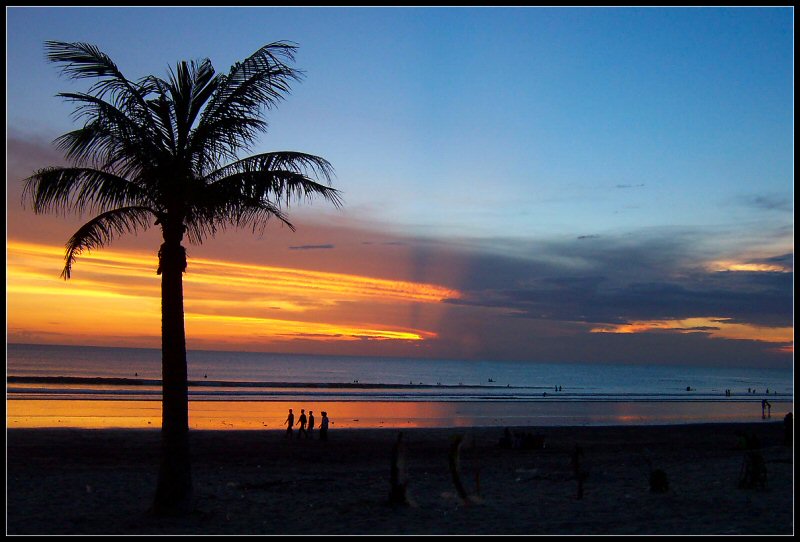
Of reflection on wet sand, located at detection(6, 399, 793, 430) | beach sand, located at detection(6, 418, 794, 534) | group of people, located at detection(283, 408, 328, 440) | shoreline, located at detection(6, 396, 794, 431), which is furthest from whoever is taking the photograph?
shoreline, located at detection(6, 396, 794, 431)

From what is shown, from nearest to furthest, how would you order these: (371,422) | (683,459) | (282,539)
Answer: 1. (282,539)
2. (683,459)
3. (371,422)

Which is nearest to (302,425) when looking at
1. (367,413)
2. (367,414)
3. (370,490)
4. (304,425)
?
(304,425)

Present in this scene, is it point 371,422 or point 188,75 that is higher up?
point 188,75

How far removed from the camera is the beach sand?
1261 centimetres

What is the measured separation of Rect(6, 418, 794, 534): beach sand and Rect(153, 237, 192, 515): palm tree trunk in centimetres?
55

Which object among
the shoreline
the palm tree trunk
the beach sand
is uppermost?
the palm tree trunk

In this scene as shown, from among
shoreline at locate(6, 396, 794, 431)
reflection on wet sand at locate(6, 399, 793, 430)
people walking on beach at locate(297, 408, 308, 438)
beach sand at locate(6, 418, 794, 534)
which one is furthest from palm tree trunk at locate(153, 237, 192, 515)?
reflection on wet sand at locate(6, 399, 793, 430)

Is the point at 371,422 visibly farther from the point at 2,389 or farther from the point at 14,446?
the point at 2,389

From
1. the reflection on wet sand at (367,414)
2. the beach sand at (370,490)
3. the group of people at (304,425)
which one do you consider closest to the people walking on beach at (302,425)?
the group of people at (304,425)

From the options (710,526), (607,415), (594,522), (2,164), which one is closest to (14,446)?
(2,164)

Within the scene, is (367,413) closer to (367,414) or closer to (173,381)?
(367,414)

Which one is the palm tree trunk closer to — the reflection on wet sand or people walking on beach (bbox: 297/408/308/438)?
people walking on beach (bbox: 297/408/308/438)

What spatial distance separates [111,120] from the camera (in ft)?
39.6

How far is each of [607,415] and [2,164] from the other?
47730 millimetres
